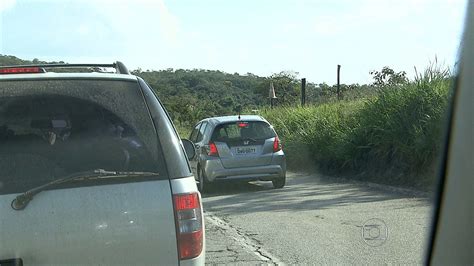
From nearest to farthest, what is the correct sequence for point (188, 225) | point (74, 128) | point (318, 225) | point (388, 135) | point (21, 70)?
point (188, 225)
point (74, 128)
point (21, 70)
point (318, 225)
point (388, 135)

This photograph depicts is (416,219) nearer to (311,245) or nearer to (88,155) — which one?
(311,245)

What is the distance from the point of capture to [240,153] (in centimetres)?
1186

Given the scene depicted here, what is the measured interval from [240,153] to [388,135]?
3.30 meters

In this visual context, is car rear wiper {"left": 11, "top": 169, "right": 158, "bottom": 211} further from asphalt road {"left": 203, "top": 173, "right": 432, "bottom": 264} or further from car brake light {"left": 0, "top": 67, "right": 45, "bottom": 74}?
asphalt road {"left": 203, "top": 173, "right": 432, "bottom": 264}

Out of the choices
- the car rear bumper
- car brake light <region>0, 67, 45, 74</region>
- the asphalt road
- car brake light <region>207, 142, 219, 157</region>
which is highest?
car brake light <region>0, 67, 45, 74</region>

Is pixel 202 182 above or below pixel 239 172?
below

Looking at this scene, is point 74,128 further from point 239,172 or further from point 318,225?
point 239,172

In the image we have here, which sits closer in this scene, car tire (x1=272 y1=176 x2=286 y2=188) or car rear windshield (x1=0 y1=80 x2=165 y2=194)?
car rear windshield (x1=0 y1=80 x2=165 y2=194)

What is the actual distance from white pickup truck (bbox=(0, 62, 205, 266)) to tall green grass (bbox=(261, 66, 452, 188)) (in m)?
7.43

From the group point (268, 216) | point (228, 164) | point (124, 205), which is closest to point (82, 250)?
point (124, 205)

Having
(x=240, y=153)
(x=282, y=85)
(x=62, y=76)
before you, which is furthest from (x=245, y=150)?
(x=282, y=85)

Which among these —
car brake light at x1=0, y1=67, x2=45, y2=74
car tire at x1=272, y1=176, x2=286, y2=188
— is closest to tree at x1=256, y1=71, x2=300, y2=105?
car tire at x1=272, y1=176, x2=286, y2=188

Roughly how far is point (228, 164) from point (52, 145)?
8605mm

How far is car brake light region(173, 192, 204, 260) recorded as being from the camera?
305cm
